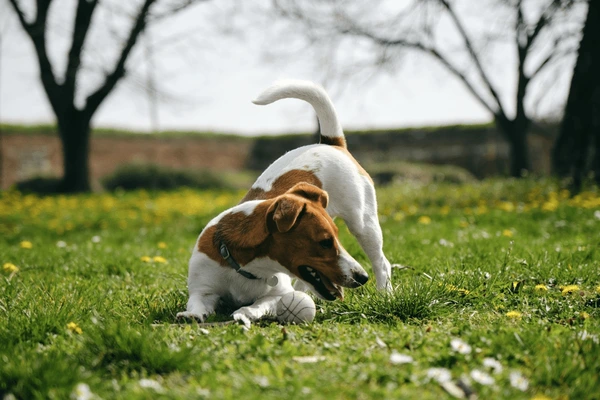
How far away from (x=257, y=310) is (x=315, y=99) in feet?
5.73

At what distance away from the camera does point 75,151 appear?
15.5 metres

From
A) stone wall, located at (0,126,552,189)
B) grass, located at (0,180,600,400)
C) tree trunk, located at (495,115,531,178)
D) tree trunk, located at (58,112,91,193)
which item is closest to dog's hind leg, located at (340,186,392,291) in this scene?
grass, located at (0,180,600,400)

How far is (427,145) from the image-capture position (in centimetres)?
2511

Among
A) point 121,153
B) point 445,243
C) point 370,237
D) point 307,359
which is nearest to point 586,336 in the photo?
point 307,359

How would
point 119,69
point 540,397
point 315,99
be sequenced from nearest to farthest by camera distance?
point 540,397 → point 315,99 → point 119,69

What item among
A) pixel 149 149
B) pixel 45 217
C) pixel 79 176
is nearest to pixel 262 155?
pixel 149 149

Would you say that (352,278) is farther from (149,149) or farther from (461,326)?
(149,149)

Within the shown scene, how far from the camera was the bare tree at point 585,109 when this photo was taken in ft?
31.6

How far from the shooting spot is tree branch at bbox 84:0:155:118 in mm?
14164

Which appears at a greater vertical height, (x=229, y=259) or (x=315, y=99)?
(x=315, y=99)

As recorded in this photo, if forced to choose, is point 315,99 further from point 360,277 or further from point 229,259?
point 360,277

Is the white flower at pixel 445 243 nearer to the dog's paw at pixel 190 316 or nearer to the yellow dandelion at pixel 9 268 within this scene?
the dog's paw at pixel 190 316

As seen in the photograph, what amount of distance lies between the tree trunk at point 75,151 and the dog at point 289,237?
41.1 ft

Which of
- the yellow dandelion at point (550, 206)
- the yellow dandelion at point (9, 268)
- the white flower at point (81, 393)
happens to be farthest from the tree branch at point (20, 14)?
the white flower at point (81, 393)
